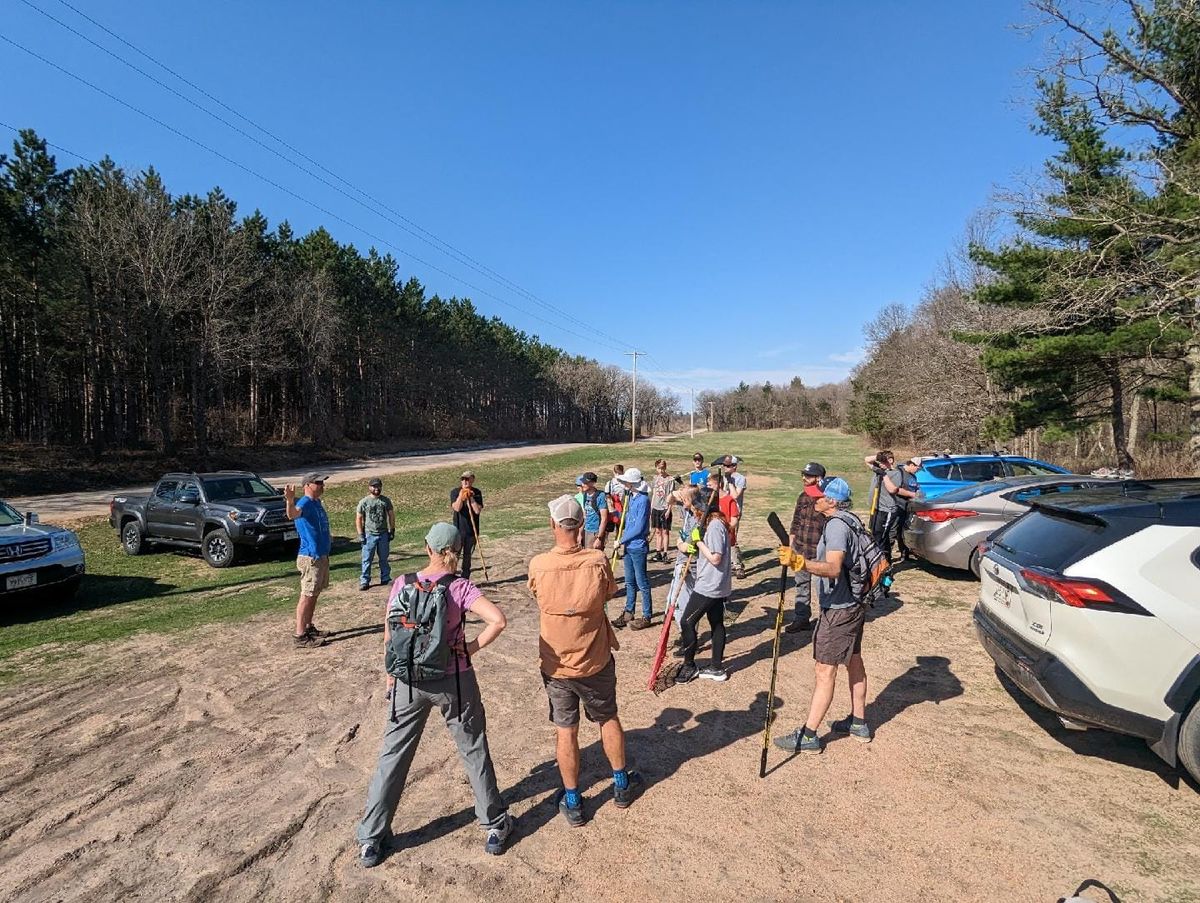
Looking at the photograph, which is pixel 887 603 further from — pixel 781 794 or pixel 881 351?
pixel 881 351

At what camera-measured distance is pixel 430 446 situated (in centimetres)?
4409

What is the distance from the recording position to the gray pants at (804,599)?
736 cm

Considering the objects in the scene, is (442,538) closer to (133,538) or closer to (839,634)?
(839,634)

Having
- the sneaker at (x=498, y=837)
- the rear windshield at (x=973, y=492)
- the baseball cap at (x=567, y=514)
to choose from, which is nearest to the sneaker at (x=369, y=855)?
the sneaker at (x=498, y=837)

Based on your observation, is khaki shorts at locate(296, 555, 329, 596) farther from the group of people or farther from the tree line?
the tree line

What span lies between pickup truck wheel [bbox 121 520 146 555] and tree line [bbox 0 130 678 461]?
51.4ft

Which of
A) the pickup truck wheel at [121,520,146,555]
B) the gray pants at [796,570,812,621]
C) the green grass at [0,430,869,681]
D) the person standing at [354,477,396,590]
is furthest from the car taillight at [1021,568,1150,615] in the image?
the pickup truck wheel at [121,520,146,555]

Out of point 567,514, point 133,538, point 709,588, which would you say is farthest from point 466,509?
point 133,538

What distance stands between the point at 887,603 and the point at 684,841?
5.92 metres

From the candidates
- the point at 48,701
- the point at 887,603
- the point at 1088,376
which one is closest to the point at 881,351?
the point at 1088,376

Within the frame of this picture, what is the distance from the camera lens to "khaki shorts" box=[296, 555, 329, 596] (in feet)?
21.9

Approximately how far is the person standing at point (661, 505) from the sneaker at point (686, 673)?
4785mm

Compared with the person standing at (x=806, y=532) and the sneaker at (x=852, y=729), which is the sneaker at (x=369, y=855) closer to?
the sneaker at (x=852, y=729)

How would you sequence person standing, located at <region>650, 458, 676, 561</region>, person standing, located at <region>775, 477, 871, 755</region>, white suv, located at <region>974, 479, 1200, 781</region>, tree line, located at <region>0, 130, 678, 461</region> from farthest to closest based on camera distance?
tree line, located at <region>0, 130, 678, 461</region>, person standing, located at <region>650, 458, 676, 561</region>, person standing, located at <region>775, 477, 871, 755</region>, white suv, located at <region>974, 479, 1200, 781</region>
